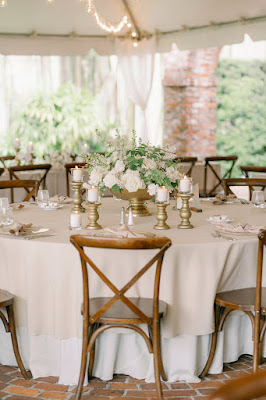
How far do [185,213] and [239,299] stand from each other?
624 mm

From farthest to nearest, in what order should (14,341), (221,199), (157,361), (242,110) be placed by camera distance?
(242,110)
(221,199)
(14,341)
(157,361)

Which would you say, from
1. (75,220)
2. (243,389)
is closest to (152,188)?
(75,220)

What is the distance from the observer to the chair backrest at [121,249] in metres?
2.80

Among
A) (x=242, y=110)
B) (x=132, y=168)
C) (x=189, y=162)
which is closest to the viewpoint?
(x=132, y=168)

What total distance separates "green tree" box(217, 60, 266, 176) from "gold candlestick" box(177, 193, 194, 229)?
1000 cm

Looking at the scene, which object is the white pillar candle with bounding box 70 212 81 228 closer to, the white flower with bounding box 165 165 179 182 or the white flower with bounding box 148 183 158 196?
the white flower with bounding box 148 183 158 196

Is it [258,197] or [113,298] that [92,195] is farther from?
[258,197]

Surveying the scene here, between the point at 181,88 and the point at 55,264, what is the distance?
6879 mm

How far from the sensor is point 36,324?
332 cm

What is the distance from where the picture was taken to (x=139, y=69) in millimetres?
9625

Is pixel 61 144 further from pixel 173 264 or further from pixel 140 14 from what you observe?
pixel 173 264

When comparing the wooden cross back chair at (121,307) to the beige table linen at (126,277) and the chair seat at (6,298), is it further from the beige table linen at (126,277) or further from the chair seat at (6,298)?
the chair seat at (6,298)

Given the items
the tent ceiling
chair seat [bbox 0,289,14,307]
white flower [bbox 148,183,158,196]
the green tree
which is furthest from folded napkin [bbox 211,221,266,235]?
the green tree

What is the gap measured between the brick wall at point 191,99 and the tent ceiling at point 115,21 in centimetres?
50
